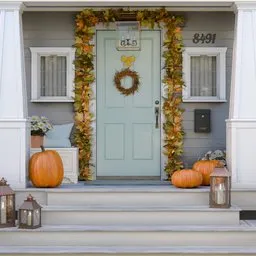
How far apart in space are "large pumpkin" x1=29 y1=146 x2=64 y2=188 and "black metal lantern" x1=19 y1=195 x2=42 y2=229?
→ 0.62 m

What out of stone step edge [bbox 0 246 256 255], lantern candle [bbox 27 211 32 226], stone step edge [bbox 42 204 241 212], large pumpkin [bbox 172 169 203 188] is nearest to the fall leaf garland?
large pumpkin [bbox 172 169 203 188]

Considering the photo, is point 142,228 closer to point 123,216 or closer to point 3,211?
point 123,216

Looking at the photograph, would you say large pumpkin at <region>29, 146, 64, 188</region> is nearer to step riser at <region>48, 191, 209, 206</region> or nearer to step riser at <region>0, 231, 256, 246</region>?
step riser at <region>48, 191, 209, 206</region>

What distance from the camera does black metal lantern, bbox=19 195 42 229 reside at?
600cm

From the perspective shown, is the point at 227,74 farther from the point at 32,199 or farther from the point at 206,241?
the point at 32,199

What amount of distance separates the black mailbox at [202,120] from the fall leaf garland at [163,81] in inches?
9.2

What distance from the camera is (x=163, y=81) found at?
814 cm

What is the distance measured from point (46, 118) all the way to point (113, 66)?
1.20 metres

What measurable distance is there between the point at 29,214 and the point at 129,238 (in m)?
1.07

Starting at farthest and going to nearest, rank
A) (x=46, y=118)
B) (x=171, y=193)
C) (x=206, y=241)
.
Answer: (x=46, y=118), (x=171, y=193), (x=206, y=241)

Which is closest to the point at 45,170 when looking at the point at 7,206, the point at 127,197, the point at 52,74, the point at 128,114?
the point at 7,206

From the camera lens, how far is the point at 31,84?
26.8ft

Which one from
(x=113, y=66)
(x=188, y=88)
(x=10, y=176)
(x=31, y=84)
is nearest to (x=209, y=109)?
(x=188, y=88)

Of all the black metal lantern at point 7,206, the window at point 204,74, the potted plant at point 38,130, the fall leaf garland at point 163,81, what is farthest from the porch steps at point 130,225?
the window at point 204,74
